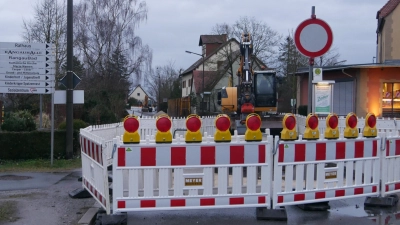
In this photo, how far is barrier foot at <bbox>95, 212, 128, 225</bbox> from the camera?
689cm

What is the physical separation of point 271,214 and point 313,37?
279cm

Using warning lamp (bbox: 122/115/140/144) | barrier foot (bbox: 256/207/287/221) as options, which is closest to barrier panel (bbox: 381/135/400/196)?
barrier foot (bbox: 256/207/287/221)

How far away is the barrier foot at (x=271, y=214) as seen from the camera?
7176 mm

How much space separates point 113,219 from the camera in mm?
6910

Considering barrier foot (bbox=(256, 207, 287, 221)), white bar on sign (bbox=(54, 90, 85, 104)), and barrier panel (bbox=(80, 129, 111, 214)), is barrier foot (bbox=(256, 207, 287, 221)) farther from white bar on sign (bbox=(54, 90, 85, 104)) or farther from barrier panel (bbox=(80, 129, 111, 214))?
white bar on sign (bbox=(54, 90, 85, 104))

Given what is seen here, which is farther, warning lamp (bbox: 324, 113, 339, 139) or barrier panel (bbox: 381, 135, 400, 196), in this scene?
barrier panel (bbox: 381, 135, 400, 196)

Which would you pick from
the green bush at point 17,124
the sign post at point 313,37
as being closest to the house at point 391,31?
the green bush at point 17,124

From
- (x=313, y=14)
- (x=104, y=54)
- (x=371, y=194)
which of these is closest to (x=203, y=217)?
(x=371, y=194)

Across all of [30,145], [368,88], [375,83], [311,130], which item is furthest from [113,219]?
[375,83]

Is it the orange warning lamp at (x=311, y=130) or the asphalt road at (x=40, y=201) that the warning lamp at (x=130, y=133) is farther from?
the orange warning lamp at (x=311, y=130)

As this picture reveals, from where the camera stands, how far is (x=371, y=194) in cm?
807

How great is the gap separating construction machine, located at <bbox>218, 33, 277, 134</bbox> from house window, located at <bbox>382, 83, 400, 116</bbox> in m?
9.52

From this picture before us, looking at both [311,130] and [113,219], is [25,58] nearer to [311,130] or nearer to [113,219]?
[113,219]

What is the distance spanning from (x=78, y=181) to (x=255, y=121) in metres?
5.68
